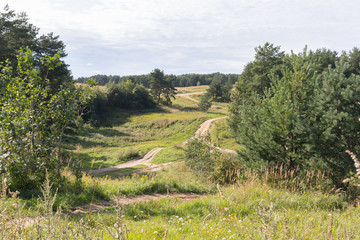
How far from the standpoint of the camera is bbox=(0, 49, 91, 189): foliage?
7250mm

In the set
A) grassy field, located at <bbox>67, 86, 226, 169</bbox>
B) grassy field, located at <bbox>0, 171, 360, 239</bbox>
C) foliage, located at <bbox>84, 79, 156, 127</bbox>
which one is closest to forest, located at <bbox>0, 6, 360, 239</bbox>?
grassy field, located at <bbox>0, 171, 360, 239</bbox>

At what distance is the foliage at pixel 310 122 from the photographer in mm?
9812

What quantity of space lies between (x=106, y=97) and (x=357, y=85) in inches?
2431

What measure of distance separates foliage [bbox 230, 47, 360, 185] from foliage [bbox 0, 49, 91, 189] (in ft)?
30.6

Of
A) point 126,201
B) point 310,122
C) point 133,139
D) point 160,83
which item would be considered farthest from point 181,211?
point 160,83

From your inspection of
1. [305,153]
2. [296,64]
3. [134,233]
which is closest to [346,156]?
[305,153]

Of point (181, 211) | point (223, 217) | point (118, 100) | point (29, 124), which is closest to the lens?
point (223, 217)

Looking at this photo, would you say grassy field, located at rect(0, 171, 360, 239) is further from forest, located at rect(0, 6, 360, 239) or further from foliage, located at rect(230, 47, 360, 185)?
foliage, located at rect(230, 47, 360, 185)

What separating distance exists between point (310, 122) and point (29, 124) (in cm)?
1206

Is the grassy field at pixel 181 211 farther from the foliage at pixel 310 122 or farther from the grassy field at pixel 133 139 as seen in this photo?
the grassy field at pixel 133 139

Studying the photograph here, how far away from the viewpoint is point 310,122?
35.7 feet

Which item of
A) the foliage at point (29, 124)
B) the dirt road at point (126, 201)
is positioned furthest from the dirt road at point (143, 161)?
the dirt road at point (126, 201)

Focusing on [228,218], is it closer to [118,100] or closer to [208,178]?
[208,178]

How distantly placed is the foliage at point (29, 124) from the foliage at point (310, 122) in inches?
368
